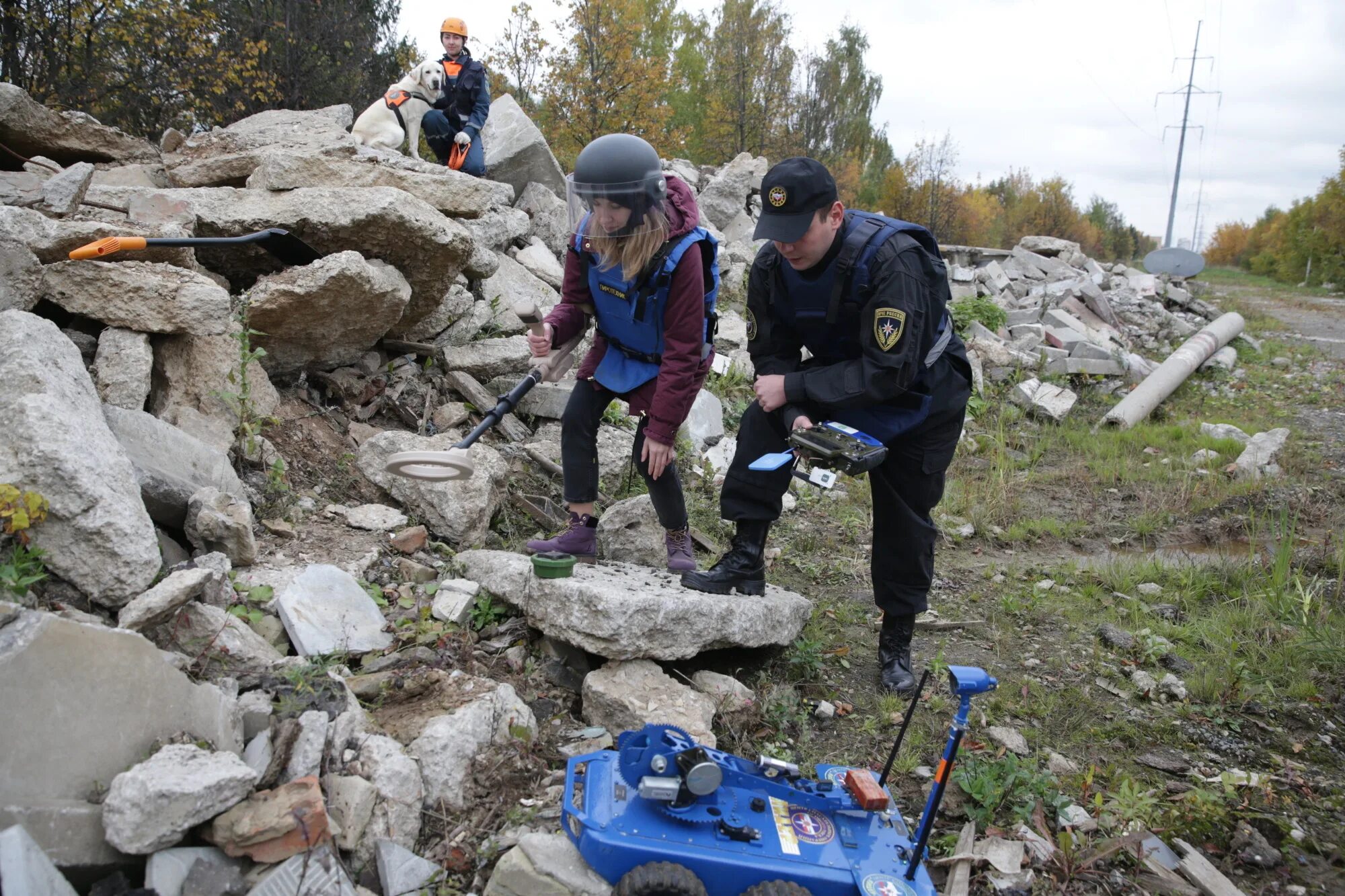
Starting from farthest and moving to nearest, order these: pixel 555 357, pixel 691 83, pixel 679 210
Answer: pixel 691 83 → pixel 555 357 → pixel 679 210

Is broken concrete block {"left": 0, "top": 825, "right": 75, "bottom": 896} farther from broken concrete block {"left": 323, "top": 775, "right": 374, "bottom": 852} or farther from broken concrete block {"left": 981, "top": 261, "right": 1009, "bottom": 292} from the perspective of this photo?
broken concrete block {"left": 981, "top": 261, "right": 1009, "bottom": 292}

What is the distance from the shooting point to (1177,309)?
51.5ft

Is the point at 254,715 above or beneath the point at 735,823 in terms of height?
above

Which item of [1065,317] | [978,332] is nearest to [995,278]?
[1065,317]

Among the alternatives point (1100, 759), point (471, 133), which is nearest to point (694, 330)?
point (1100, 759)

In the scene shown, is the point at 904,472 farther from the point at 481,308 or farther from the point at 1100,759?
the point at 481,308

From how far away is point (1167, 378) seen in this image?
9164mm

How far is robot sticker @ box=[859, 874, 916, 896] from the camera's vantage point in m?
2.14

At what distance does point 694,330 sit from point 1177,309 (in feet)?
50.9

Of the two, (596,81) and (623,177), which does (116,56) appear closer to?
(596,81)

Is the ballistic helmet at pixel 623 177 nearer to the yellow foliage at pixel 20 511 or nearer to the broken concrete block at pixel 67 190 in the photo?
the yellow foliage at pixel 20 511

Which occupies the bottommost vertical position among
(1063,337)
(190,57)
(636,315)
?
(1063,337)

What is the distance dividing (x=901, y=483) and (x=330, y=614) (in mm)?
2191

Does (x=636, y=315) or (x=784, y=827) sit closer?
(x=784, y=827)
